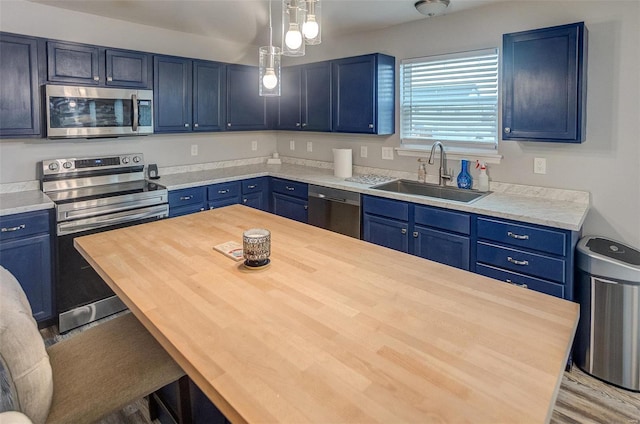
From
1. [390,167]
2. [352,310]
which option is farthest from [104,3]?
[352,310]

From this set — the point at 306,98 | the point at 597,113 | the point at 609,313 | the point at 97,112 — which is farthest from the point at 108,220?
the point at 597,113

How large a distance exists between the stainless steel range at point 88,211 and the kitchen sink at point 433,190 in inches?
77.9

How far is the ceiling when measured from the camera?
3.12 meters

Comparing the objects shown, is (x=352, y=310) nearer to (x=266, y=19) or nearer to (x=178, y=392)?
(x=178, y=392)

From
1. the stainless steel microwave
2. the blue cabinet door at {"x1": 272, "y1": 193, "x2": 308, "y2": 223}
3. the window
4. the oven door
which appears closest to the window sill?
the window

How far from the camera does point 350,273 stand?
1621 mm

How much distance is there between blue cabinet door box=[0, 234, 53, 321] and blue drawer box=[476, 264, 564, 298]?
304 cm

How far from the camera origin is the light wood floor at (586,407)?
2.07 meters

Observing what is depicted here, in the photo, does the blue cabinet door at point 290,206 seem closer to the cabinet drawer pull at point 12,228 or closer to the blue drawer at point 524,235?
the blue drawer at point 524,235

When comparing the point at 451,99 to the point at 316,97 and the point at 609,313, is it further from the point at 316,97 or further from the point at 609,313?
the point at 609,313

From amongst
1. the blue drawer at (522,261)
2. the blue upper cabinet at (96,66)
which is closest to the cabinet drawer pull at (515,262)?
the blue drawer at (522,261)

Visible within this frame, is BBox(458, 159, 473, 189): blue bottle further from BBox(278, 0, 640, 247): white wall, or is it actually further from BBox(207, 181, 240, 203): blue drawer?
BBox(207, 181, 240, 203): blue drawer

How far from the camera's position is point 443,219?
2945 mm

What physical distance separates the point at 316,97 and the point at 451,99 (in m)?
1.35
